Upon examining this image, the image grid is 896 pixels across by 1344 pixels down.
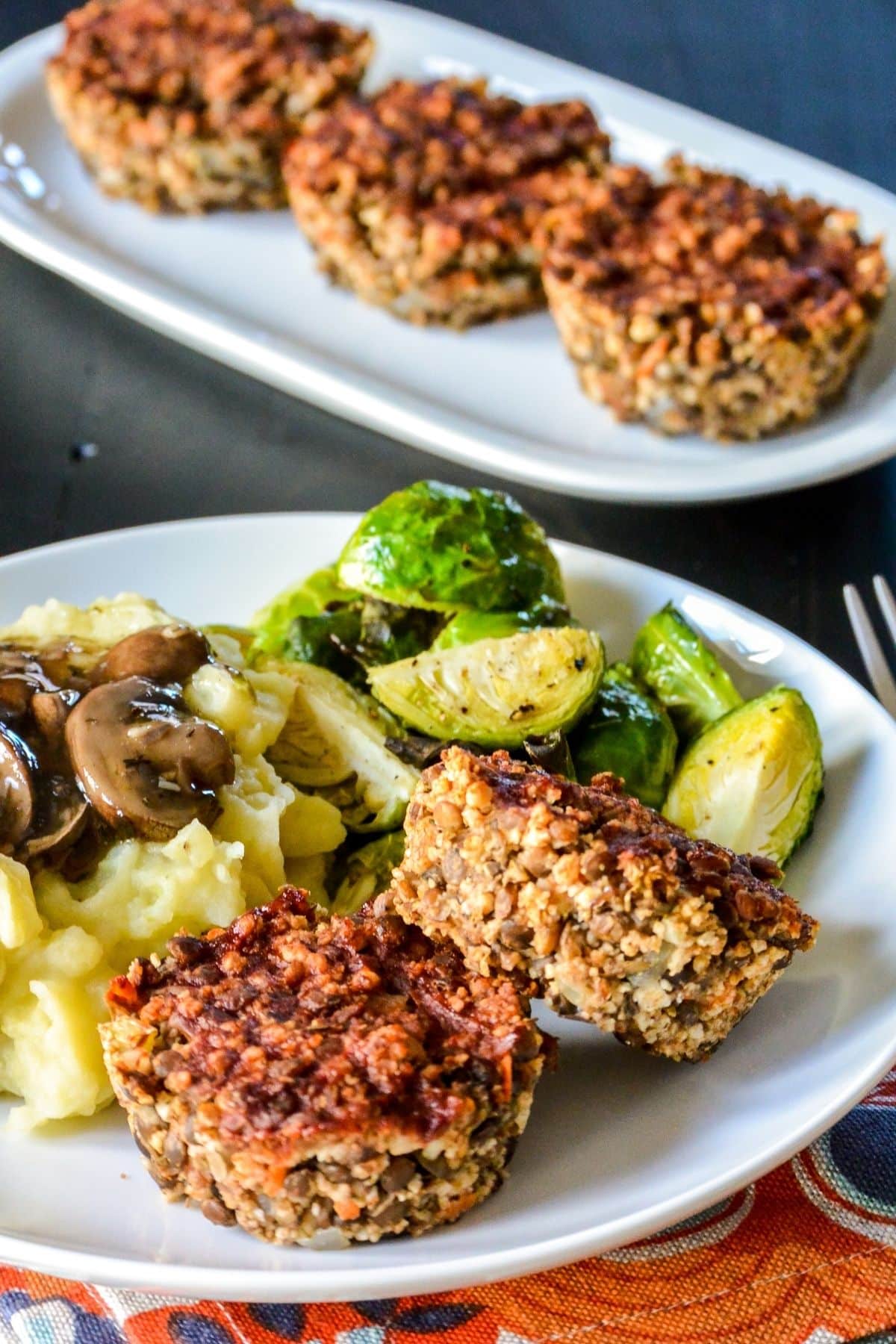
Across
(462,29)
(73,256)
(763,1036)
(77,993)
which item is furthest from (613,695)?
(462,29)

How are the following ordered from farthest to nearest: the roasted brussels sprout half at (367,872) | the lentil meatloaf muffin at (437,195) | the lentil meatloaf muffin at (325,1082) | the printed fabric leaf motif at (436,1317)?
the lentil meatloaf muffin at (437,195) → the roasted brussels sprout half at (367,872) → the printed fabric leaf motif at (436,1317) → the lentil meatloaf muffin at (325,1082)

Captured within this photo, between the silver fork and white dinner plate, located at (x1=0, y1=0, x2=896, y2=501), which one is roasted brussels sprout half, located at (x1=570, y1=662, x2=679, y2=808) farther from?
white dinner plate, located at (x1=0, y1=0, x2=896, y2=501)

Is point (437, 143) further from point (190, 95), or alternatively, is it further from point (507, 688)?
point (507, 688)

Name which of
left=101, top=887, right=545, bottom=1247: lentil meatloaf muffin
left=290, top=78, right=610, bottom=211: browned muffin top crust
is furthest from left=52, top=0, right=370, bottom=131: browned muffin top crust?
left=101, top=887, right=545, bottom=1247: lentil meatloaf muffin

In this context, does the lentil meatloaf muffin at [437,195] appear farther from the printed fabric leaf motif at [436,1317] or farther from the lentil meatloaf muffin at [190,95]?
the printed fabric leaf motif at [436,1317]

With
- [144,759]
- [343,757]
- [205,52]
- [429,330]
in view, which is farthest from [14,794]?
[205,52]

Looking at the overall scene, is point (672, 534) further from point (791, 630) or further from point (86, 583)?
point (86, 583)

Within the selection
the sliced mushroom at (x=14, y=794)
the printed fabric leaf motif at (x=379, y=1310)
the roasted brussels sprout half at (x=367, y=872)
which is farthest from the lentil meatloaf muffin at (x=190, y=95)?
the printed fabric leaf motif at (x=379, y=1310)
